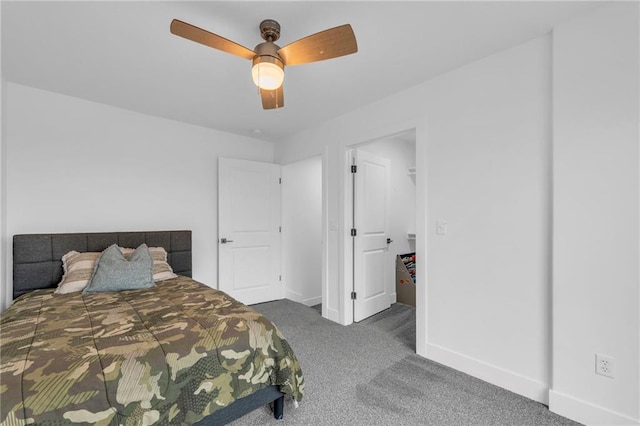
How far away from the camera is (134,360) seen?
1.27m

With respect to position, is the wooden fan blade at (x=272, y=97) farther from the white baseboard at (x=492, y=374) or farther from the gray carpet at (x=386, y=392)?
the white baseboard at (x=492, y=374)

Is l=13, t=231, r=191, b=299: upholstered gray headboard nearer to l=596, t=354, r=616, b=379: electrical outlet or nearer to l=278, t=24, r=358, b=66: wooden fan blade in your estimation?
l=278, t=24, r=358, b=66: wooden fan blade

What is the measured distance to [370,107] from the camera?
9.62ft

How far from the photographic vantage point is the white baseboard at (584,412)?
1.57 m

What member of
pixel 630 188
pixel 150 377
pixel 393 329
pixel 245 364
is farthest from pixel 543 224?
pixel 150 377

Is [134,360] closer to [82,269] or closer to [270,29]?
[82,269]

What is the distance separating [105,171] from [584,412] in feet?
14.0

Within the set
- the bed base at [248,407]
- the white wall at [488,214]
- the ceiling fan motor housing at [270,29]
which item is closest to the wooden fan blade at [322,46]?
the ceiling fan motor housing at [270,29]

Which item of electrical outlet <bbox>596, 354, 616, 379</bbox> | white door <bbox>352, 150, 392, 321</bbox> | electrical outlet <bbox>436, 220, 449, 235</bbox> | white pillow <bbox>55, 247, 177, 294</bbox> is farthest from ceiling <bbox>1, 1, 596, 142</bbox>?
electrical outlet <bbox>596, 354, 616, 379</bbox>

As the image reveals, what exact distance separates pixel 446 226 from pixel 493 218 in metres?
0.35

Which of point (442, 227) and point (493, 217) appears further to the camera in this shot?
point (442, 227)

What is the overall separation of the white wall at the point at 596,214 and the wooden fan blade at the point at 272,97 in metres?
1.72

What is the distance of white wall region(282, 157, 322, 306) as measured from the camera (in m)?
4.15

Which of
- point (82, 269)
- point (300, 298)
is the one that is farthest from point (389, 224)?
point (82, 269)
